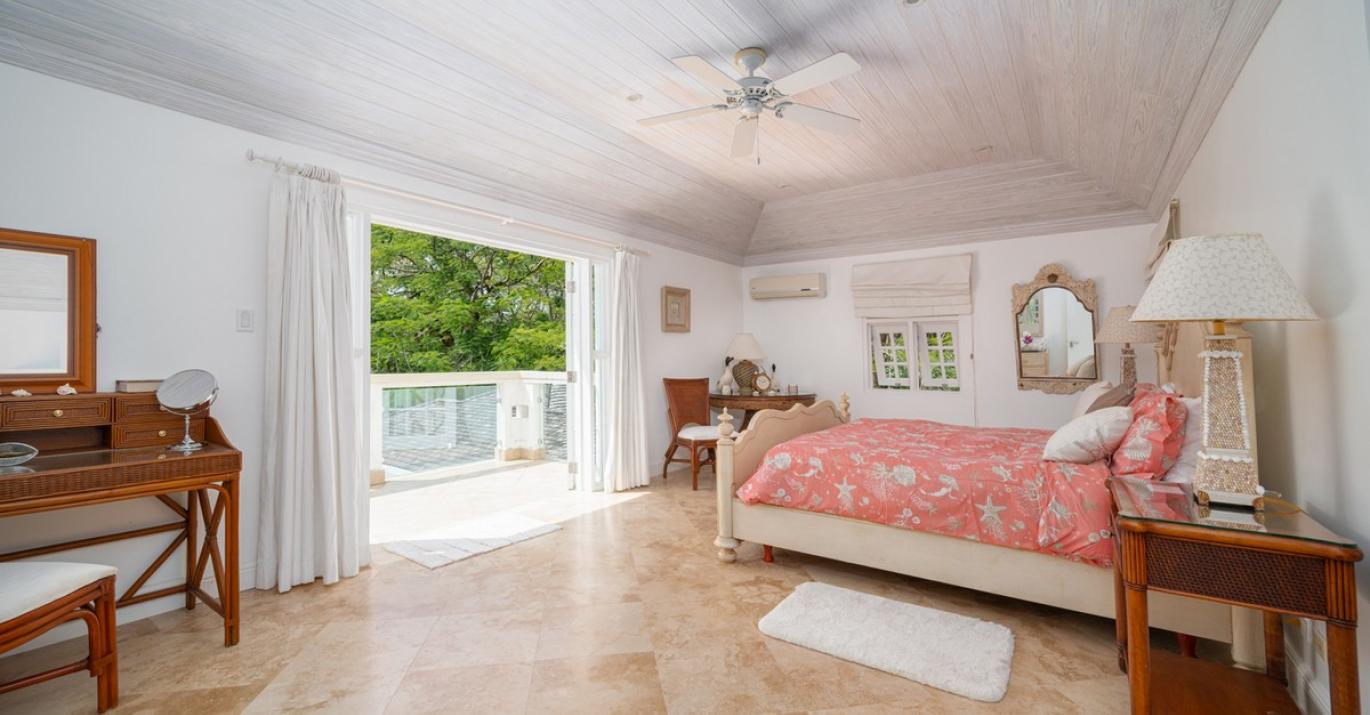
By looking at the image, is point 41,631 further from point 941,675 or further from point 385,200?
point 941,675

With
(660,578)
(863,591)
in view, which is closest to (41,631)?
(660,578)

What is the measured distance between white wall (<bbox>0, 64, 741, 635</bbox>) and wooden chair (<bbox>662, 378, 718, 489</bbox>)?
320 centimetres

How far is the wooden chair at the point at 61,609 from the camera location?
1638mm

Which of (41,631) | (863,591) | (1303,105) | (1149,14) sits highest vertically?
(1149,14)

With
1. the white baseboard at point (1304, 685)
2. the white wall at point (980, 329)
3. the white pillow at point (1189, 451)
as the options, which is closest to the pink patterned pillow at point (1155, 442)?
the white pillow at point (1189, 451)

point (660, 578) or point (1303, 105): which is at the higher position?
point (1303, 105)

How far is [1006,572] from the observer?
2482 mm

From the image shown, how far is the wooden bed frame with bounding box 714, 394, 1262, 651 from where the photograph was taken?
6.99ft

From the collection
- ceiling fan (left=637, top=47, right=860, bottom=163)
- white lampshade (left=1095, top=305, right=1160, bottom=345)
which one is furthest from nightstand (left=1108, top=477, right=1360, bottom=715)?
white lampshade (left=1095, top=305, right=1160, bottom=345)

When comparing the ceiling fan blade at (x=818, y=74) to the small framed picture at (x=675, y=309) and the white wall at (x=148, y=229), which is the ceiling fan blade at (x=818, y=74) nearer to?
the white wall at (x=148, y=229)

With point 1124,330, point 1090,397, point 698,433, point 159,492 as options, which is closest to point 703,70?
point 159,492

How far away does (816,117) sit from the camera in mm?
2945

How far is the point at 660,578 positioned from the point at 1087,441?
2.09 meters

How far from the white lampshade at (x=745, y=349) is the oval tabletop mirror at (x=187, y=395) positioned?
4.33 metres
